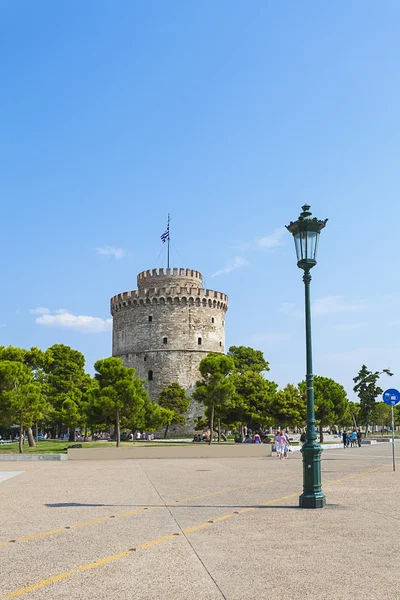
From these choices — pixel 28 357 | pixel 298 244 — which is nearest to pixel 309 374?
pixel 298 244

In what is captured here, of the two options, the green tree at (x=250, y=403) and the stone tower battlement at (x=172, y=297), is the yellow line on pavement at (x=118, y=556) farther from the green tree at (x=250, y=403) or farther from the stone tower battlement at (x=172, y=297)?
the stone tower battlement at (x=172, y=297)

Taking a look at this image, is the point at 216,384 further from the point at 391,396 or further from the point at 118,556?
the point at 118,556

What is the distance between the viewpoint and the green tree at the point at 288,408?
53875 millimetres

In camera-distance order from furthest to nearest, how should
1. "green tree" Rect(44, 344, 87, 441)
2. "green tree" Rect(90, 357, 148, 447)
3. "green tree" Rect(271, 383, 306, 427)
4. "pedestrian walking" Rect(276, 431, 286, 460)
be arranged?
"green tree" Rect(44, 344, 87, 441) < "green tree" Rect(271, 383, 306, 427) < "green tree" Rect(90, 357, 148, 447) < "pedestrian walking" Rect(276, 431, 286, 460)

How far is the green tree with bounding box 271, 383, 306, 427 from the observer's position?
53875 millimetres

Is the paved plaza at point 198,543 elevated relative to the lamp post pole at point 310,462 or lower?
lower

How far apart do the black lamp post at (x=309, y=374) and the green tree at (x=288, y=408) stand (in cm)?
4220

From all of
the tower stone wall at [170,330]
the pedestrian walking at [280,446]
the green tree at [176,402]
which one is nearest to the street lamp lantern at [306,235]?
the pedestrian walking at [280,446]

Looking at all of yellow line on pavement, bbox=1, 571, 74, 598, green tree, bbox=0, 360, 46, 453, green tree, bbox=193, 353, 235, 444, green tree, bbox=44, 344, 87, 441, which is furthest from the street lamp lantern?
green tree, bbox=44, 344, 87, 441

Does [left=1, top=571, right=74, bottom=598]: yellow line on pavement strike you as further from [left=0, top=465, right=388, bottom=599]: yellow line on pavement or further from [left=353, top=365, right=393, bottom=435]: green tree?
[left=353, top=365, right=393, bottom=435]: green tree

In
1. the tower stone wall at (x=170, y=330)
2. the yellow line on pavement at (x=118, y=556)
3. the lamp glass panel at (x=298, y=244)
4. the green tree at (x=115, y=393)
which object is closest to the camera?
the yellow line on pavement at (x=118, y=556)

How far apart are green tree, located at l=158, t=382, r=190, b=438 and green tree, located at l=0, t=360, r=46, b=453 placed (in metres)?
36.2

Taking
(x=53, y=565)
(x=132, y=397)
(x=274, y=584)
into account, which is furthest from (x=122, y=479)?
(x=132, y=397)

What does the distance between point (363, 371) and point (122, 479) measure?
239 ft
